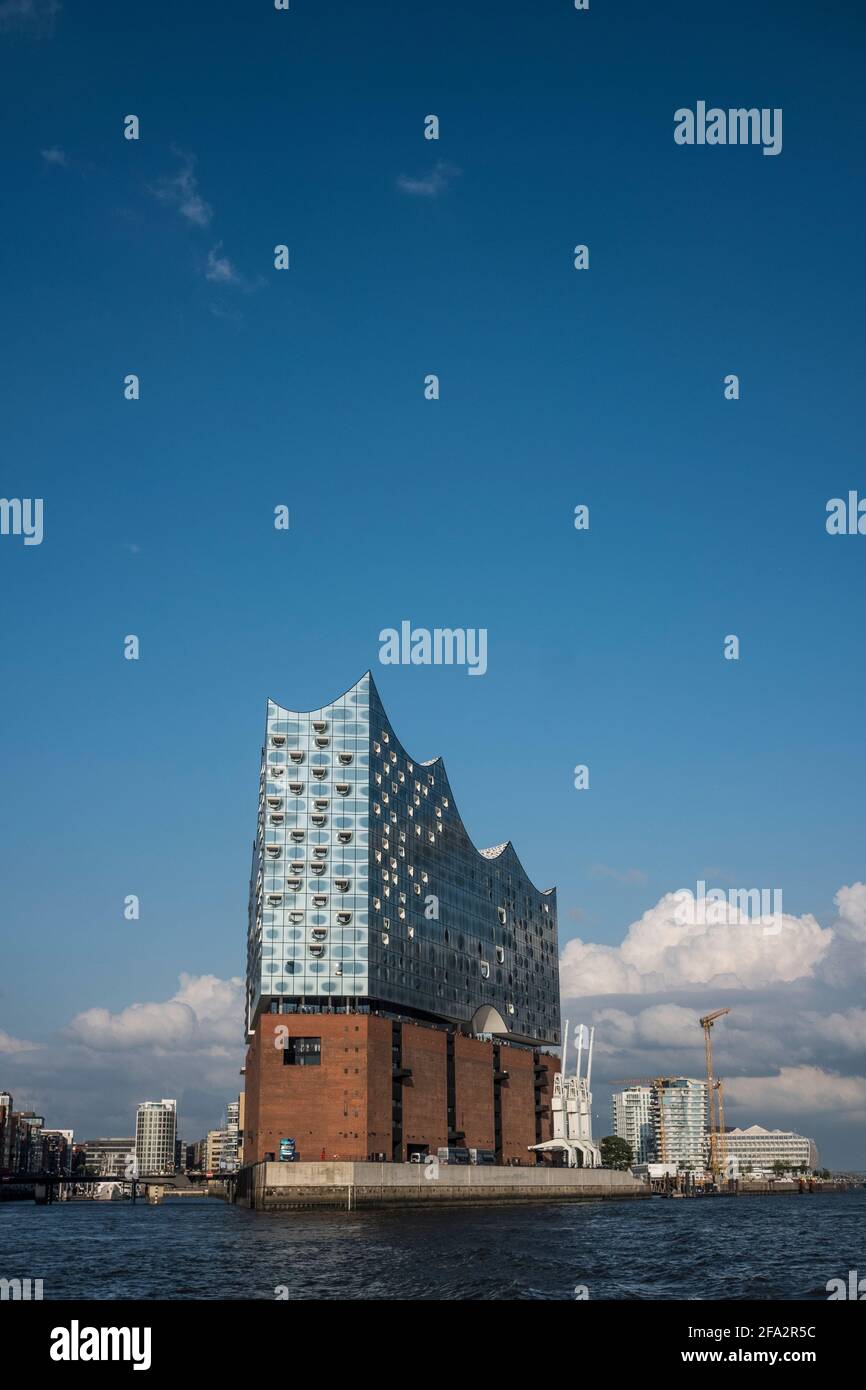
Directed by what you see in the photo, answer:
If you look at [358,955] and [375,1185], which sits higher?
[358,955]

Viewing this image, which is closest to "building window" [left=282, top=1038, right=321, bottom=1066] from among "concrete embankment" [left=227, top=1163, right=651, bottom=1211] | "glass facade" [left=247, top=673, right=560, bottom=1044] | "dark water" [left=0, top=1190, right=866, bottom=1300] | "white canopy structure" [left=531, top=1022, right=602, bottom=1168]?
"glass facade" [left=247, top=673, right=560, bottom=1044]

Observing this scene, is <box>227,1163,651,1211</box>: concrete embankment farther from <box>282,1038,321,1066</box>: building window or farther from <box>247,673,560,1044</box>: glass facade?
<box>247,673,560,1044</box>: glass facade

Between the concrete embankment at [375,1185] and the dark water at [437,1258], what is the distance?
398 inches

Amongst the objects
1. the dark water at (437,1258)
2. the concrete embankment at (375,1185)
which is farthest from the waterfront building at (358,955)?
the dark water at (437,1258)

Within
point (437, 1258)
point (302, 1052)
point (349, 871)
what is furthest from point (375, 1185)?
point (437, 1258)

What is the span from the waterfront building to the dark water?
61.8 feet

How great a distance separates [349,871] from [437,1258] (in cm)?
7632

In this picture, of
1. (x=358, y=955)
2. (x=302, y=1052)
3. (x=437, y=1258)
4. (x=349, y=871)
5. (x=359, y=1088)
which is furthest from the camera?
(x=349, y=871)

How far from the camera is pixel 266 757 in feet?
475

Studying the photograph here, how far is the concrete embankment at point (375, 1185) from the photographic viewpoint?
12712cm

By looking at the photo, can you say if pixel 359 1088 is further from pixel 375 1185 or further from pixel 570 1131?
pixel 570 1131

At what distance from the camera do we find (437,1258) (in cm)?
6669

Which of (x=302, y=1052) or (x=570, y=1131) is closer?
(x=302, y=1052)

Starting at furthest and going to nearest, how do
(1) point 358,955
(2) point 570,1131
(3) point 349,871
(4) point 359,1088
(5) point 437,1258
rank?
1. (2) point 570,1131
2. (3) point 349,871
3. (1) point 358,955
4. (4) point 359,1088
5. (5) point 437,1258
